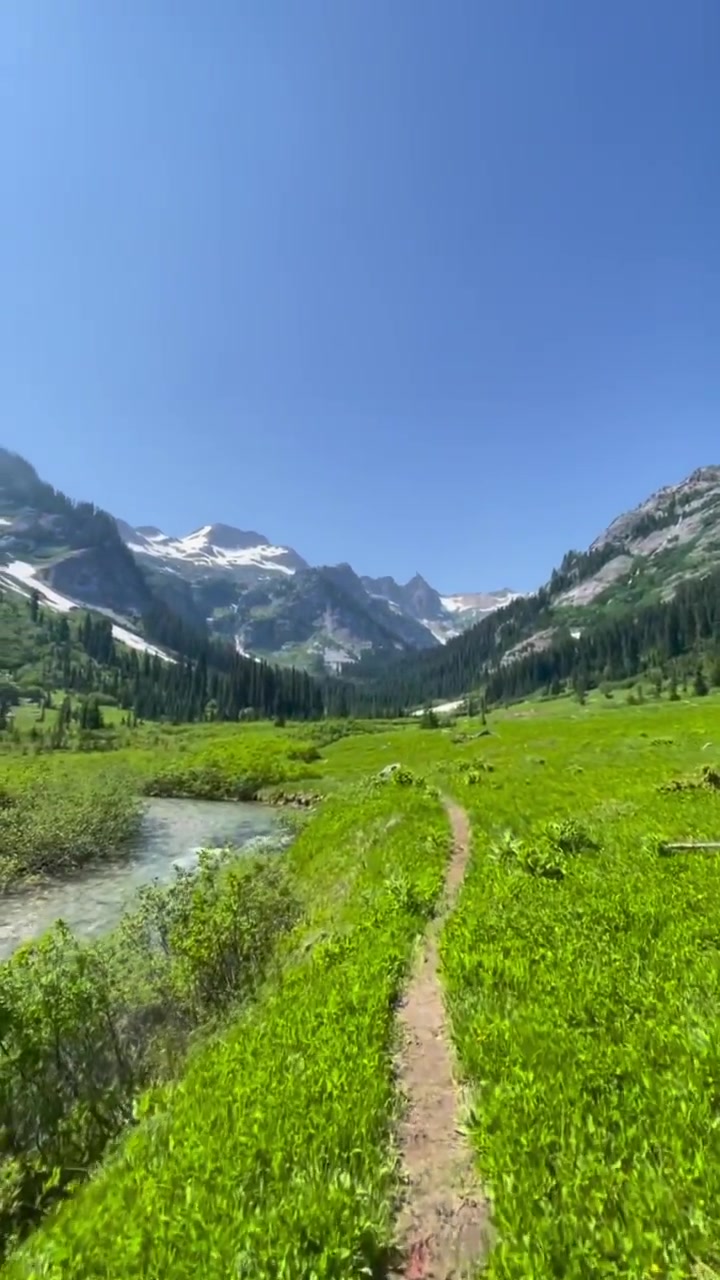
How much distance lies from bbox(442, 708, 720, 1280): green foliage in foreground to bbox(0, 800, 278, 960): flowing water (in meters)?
19.2

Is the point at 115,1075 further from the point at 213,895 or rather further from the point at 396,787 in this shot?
the point at 396,787

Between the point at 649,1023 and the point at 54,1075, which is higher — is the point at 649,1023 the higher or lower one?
the higher one

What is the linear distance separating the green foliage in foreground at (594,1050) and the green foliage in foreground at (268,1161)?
1427mm

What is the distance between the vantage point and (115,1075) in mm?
13766

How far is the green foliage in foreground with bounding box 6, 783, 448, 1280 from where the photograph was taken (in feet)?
21.1

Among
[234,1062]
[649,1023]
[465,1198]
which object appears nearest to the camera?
[465,1198]

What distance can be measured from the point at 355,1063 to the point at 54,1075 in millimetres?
7834

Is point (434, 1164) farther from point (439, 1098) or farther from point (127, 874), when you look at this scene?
point (127, 874)

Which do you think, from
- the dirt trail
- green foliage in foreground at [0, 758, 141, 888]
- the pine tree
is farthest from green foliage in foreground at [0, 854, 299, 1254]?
the pine tree

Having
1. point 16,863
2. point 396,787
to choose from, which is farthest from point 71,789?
point 396,787

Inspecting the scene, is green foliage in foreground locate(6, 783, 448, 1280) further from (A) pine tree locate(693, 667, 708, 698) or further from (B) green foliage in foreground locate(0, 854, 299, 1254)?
(A) pine tree locate(693, 667, 708, 698)

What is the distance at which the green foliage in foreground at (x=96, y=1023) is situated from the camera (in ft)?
37.7

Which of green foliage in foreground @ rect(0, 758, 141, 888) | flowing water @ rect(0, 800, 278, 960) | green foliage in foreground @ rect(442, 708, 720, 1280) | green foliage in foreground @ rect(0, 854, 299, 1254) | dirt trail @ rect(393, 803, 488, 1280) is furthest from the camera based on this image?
green foliage in foreground @ rect(0, 758, 141, 888)

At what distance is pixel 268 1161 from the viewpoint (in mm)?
7645
